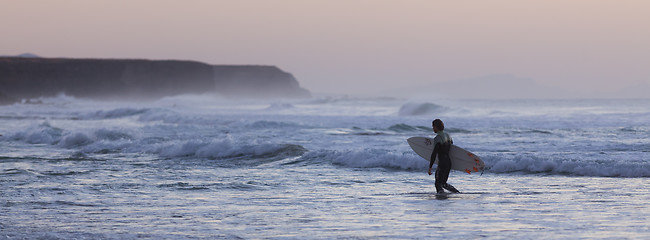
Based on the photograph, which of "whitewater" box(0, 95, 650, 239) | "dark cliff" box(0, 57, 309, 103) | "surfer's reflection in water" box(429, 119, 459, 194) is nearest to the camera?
"whitewater" box(0, 95, 650, 239)

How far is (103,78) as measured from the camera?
14375 centimetres

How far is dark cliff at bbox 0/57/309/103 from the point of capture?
427 feet

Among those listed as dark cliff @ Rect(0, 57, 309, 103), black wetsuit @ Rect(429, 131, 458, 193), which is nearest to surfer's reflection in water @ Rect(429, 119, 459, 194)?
black wetsuit @ Rect(429, 131, 458, 193)

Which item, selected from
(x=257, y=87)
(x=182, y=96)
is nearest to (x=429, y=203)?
(x=182, y=96)

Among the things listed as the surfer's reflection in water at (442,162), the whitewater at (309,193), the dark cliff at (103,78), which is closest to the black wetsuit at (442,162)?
the surfer's reflection in water at (442,162)

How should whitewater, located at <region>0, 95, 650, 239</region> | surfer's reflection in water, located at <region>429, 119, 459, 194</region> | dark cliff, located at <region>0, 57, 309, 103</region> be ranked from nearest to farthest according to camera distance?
whitewater, located at <region>0, 95, 650, 239</region> < surfer's reflection in water, located at <region>429, 119, 459, 194</region> < dark cliff, located at <region>0, 57, 309, 103</region>

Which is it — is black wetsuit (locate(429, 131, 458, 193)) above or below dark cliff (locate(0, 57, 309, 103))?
below

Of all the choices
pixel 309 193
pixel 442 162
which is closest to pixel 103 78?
pixel 309 193

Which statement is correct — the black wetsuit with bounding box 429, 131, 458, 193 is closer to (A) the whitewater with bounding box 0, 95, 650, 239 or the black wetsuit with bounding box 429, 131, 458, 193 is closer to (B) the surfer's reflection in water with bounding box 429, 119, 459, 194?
(B) the surfer's reflection in water with bounding box 429, 119, 459, 194

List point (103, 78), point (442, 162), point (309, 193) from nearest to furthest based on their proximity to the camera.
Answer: point (442, 162) → point (309, 193) → point (103, 78)

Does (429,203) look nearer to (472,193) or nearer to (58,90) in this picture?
(472,193)

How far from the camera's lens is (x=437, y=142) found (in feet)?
33.2

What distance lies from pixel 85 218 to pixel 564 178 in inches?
318

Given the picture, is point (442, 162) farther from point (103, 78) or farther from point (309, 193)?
point (103, 78)
